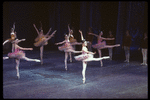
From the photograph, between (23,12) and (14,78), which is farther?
(23,12)

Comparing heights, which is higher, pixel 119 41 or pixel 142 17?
pixel 142 17

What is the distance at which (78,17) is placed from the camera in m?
17.1

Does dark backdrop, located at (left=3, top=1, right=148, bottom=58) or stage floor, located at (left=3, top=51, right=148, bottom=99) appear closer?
stage floor, located at (left=3, top=51, right=148, bottom=99)

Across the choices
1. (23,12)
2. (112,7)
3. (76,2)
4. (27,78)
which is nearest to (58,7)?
(76,2)

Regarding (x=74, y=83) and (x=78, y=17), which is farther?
(x=78, y=17)

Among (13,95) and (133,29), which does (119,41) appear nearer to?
(133,29)

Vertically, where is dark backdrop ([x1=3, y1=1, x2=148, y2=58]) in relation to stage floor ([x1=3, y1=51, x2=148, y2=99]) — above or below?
above

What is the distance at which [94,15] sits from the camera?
1594cm

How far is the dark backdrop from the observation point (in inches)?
556

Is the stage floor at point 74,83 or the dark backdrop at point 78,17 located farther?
the dark backdrop at point 78,17

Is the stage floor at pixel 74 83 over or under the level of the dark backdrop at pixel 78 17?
under

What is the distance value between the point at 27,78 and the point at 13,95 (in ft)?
5.79

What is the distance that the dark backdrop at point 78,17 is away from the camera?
1412cm

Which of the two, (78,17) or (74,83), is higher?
(78,17)
